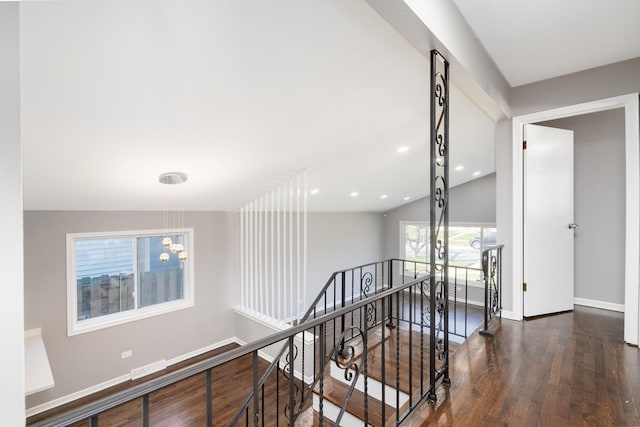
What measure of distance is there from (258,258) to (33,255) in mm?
3145

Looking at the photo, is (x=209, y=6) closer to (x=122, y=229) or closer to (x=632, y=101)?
(x=632, y=101)

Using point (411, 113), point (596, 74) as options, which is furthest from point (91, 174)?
point (596, 74)

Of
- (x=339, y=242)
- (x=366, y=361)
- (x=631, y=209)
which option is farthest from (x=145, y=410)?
(x=339, y=242)

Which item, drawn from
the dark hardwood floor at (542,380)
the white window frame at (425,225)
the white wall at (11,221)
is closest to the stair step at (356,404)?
the dark hardwood floor at (542,380)

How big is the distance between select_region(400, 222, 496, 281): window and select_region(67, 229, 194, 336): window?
16.8ft

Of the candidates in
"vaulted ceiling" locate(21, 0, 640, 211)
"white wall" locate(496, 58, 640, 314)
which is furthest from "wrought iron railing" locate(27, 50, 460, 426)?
"white wall" locate(496, 58, 640, 314)

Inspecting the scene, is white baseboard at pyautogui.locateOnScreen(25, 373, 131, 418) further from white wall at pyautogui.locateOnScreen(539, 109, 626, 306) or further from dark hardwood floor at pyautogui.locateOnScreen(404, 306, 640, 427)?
white wall at pyautogui.locateOnScreen(539, 109, 626, 306)

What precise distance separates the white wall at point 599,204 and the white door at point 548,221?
0.87 ft

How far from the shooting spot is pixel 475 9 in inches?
79.5

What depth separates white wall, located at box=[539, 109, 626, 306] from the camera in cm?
343

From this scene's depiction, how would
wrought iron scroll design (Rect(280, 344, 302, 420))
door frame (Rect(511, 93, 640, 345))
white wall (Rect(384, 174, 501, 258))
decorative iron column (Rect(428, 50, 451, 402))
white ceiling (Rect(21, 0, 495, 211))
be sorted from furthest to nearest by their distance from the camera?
white wall (Rect(384, 174, 501, 258)), door frame (Rect(511, 93, 640, 345)), decorative iron column (Rect(428, 50, 451, 402)), white ceiling (Rect(21, 0, 495, 211)), wrought iron scroll design (Rect(280, 344, 302, 420))

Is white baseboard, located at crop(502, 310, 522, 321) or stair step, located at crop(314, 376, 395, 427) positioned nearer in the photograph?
stair step, located at crop(314, 376, 395, 427)

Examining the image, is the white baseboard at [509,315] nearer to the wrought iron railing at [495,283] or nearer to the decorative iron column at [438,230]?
the wrought iron railing at [495,283]

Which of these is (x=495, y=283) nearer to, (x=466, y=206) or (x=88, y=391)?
(x=466, y=206)
